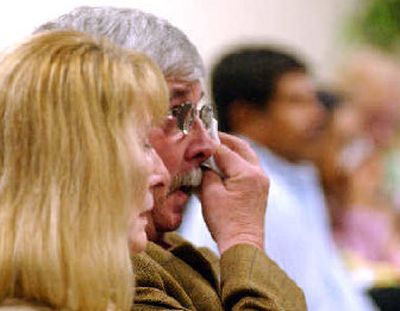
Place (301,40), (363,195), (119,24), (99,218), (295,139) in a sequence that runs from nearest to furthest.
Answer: (99,218)
(119,24)
(295,139)
(363,195)
(301,40)

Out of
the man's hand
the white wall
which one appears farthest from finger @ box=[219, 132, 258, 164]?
the white wall

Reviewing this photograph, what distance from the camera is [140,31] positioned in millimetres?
1945

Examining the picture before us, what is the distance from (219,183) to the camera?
6.71ft

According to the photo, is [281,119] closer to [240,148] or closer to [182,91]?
[240,148]

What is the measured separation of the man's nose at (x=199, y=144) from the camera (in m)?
2.00

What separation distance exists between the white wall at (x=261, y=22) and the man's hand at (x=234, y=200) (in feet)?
4.24

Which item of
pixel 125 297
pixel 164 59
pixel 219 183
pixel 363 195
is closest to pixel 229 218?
pixel 219 183

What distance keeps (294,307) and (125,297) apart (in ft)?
1.50

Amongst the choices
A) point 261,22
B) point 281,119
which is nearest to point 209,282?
point 281,119

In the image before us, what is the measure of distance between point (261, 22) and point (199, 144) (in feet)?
11.1

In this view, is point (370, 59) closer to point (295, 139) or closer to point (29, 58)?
point (295, 139)

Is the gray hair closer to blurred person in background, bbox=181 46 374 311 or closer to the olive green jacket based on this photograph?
the olive green jacket

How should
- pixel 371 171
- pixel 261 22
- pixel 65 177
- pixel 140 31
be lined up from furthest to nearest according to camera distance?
pixel 261 22, pixel 371 171, pixel 140 31, pixel 65 177

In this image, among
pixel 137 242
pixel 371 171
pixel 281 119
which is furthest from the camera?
pixel 371 171
